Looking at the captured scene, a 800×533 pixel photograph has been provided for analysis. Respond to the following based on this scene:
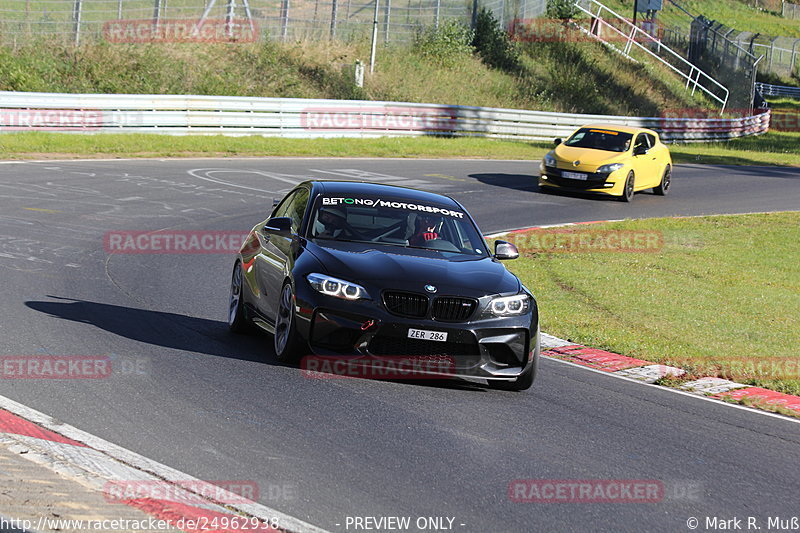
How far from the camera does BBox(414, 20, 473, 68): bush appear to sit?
162ft

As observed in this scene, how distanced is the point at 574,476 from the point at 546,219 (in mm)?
15144

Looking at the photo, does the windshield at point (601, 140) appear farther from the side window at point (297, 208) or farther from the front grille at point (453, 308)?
the front grille at point (453, 308)

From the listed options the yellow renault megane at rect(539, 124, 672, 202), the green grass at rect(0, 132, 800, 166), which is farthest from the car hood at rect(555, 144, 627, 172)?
the green grass at rect(0, 132, 800, 166)

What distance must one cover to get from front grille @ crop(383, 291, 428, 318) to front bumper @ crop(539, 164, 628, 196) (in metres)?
17.1

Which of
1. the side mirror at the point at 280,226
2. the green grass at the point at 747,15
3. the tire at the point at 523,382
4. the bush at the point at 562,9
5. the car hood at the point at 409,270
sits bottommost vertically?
the tire at the point at 523,382

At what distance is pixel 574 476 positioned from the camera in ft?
21.4

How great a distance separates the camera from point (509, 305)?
8.64 metres

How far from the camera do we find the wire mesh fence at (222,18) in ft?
122

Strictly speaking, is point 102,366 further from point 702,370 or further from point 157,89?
point 157,89

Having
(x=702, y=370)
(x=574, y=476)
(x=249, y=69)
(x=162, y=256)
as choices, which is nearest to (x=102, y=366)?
(x=574, y=476)

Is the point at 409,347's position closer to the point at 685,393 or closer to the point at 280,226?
the point at 280,226

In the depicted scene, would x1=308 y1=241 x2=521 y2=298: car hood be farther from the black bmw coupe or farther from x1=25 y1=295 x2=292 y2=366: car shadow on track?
x1=25 y1=295 x2=292 y2=366: car shadow on track

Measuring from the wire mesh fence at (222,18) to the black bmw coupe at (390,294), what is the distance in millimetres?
29080

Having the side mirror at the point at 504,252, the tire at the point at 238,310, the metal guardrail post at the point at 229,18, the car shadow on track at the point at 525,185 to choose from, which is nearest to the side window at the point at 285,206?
the tire at the point at 238,310
